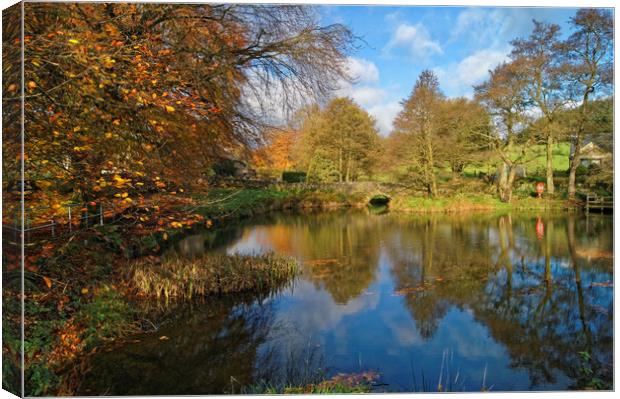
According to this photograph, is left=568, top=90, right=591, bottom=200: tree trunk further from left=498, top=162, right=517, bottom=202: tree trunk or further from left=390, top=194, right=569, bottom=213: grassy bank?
left=498, top=162, right=517, bottom=202: tree trunk

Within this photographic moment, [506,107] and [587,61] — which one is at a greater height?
[587,61]

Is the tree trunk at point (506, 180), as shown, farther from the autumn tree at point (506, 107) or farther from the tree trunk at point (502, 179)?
the autumn tree at point (506, 107)

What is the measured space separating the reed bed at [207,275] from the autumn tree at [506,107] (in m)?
4.40

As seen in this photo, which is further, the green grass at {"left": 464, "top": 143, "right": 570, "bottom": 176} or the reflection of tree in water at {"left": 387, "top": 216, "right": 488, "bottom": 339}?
→ the green grass at {"left": 464, "top": 143, "right": 570, "bottom": 176}

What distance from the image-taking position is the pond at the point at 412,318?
4047 millimetres

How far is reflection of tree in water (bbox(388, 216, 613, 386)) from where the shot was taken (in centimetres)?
452

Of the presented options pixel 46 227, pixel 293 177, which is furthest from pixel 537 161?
pixel 46 227

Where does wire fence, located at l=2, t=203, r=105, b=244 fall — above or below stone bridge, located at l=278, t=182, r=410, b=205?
below

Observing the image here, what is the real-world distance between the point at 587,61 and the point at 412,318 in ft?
12.7

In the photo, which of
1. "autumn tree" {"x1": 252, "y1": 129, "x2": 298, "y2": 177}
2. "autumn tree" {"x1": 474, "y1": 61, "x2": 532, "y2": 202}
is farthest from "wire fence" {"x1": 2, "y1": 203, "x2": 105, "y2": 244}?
"autumn tree" {"x1": 474, "y1": 61, "x2": 532, "y2": 202}

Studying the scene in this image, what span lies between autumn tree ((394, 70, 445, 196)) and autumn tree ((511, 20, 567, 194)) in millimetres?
1409

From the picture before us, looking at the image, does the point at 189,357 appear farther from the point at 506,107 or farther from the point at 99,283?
the point at 506,107

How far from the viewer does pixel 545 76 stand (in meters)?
6.11

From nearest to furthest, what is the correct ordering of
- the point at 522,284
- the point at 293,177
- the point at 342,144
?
the point at 522,284 < the point at 342,144 < the point at 293,177
